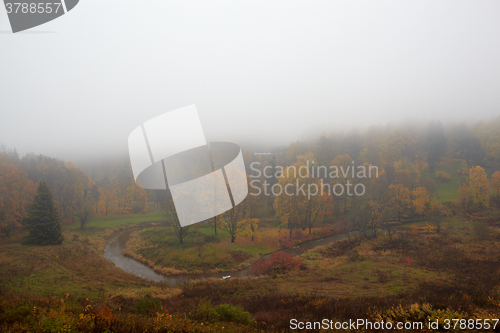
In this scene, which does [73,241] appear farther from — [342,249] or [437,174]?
[437,174]

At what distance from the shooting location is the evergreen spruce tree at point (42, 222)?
22281 mm

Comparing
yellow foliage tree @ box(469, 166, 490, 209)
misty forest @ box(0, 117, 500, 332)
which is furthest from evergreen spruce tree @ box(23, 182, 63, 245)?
yellow foliage tree @ box(469, 166, 490, 209)

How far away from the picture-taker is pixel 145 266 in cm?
2219

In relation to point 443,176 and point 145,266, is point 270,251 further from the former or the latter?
point 443,176

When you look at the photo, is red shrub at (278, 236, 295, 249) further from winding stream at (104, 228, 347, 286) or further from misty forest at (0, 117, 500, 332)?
winding stream at (104, 228, 347, 286)

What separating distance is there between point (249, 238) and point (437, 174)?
50629 millimetres

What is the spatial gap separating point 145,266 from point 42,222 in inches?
486

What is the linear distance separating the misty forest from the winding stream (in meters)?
0.20

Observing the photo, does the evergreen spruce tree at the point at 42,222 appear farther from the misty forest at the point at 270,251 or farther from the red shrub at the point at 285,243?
the red shrub at the point at 285,243

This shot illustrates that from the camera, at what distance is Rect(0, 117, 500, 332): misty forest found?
8034mm

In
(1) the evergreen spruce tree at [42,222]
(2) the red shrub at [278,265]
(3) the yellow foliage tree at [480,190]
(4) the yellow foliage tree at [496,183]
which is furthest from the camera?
(4) the yellow foliage tree at [496,183]

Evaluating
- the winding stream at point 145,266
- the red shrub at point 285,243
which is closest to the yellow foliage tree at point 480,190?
the winding stream at point 145,266

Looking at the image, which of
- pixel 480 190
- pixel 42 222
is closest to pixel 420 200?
pixel 480 190

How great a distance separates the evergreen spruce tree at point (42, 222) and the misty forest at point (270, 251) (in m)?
0.12
